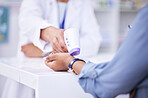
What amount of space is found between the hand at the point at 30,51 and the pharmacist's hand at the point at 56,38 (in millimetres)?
243

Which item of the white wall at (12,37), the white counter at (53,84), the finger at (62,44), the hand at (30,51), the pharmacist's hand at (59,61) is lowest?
the white wall at (12,37)

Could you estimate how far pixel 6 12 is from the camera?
317 cm

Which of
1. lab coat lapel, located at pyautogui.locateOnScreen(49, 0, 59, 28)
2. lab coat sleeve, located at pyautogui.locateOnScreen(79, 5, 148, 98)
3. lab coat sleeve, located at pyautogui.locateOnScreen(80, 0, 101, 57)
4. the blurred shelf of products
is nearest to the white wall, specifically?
the blurred shelf of products

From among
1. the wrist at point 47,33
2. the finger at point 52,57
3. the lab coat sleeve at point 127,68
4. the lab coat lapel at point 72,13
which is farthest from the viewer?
the lab coat lapel at point 72,13

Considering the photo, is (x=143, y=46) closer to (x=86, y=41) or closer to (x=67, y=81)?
Result: (x=67, y=81)

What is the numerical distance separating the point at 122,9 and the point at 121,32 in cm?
48

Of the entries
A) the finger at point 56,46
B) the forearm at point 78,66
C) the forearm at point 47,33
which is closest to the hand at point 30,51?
the forearm at point 47,33

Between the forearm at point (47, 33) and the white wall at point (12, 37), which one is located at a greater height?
the forearm at point (47, 33)

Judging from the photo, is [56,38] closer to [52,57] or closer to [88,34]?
[52,57]

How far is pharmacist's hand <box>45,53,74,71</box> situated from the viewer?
3.20 ft

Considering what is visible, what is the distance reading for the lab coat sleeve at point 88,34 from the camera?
1727 mm

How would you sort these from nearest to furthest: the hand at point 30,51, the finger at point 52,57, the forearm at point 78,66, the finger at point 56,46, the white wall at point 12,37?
the forearm at point 78,66 → the finger at point 52,57 → the finger at point 56,46 → the hand at point 30,51 → the white wall at point 12,37

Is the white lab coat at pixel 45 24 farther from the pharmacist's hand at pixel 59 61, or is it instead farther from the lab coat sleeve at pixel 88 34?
the pharmacist's hand at pixel 59 61

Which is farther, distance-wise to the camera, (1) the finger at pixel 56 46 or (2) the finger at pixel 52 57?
(1) the finger at pixel 56 46
